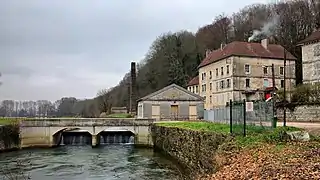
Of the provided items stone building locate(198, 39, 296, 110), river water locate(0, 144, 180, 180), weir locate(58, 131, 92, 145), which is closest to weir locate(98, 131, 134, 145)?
weir locate(58, 131, 92, 145)

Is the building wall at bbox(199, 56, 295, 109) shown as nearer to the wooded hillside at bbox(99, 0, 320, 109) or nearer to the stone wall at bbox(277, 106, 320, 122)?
the wooded hillside at bbox(99, 0, 320, 109)

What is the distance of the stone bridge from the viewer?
40.7 metres

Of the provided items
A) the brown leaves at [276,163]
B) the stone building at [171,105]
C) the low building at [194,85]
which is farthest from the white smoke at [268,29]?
the brown leaves at [276,163]

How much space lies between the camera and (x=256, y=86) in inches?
2227

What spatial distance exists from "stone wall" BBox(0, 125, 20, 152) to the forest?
138 feet

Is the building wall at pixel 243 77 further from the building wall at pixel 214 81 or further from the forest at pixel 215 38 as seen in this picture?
the forest at pixel 215 38

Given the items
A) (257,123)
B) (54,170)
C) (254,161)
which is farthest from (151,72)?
(254,161)

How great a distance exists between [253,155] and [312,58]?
Answer: 127ft

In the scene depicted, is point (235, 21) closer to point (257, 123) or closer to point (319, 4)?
point (319, 4)

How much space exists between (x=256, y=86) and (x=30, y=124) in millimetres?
32581

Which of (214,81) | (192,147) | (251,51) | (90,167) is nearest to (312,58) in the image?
(251,51)

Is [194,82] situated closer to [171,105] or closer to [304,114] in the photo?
[171,105]

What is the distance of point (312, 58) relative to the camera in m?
47.4

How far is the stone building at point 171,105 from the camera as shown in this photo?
4919cm
